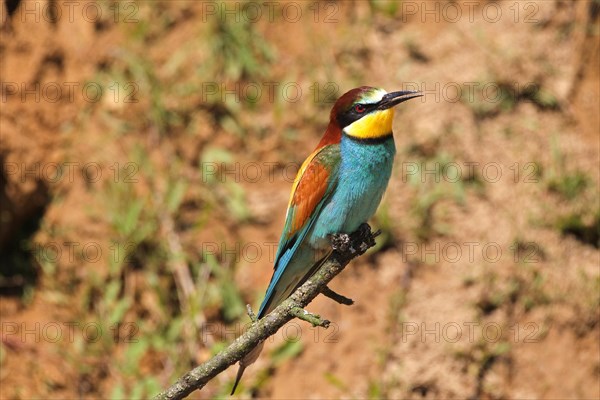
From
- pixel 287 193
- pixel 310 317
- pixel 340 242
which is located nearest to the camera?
pixel 310 317

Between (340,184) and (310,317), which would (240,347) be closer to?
(310,317)

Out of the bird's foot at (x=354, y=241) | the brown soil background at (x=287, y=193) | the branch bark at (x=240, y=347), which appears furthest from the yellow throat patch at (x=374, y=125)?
the brown soil background at (x=287, y=193)

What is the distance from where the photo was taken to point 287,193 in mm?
4227

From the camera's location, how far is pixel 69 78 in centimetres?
444

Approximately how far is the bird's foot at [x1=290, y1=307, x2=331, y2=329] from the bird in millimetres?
616

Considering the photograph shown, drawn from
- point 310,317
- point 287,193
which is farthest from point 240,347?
point 287,193

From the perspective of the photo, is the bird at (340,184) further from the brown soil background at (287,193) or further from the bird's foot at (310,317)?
the brown soil background at (287,193)

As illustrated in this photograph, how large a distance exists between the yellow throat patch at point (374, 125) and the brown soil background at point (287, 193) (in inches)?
49.8

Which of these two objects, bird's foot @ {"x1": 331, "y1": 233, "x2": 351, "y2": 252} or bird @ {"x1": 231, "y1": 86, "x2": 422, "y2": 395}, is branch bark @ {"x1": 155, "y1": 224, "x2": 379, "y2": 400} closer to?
bird's foot @ {"x1": 331, "y1": 233, "x2": 351, "y2": 252}

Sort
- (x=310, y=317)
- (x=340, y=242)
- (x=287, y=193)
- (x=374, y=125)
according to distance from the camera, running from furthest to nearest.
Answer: (x=287, y=193) → (x=374, y=125) → (x=340, y=242) → (x=310, y=317)

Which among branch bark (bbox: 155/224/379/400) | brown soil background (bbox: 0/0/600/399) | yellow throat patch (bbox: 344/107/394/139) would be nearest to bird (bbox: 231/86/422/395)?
yellow throat patch (bbox: 344/107/394/139)

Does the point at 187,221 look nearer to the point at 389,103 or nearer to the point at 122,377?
the point at 122,377

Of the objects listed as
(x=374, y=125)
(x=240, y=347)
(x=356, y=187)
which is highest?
(x=374, y=125)

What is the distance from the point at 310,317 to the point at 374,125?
2.95 feet
